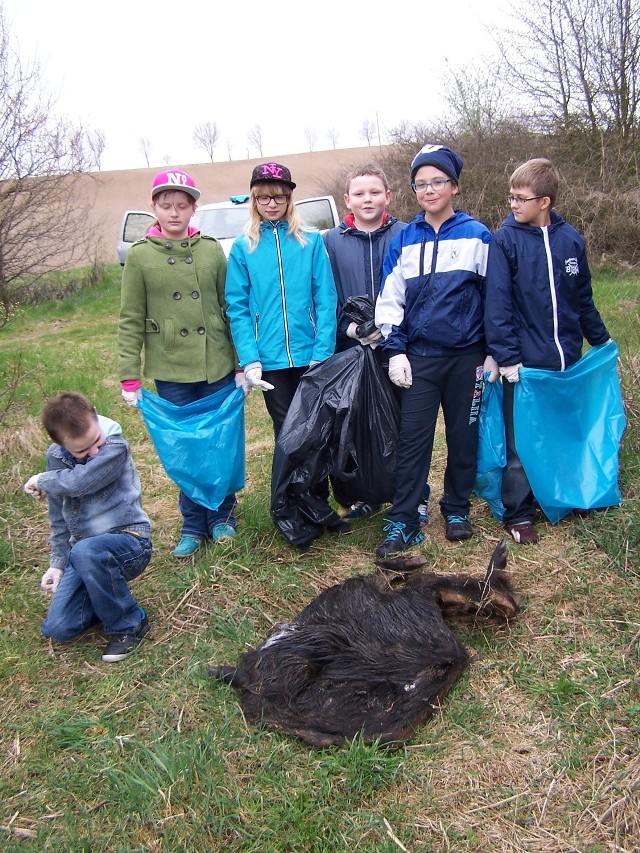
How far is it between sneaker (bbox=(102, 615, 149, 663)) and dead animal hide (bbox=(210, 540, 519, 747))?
426 mm

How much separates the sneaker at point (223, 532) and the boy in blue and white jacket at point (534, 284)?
4.60 ft

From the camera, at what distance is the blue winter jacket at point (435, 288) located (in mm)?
2955

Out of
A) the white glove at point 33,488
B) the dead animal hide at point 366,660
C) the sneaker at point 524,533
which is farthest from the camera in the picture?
the sneaker at point 524,533

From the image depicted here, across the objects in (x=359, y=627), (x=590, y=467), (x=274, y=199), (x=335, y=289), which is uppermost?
(x=274, y=199)

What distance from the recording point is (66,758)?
210 centimetres

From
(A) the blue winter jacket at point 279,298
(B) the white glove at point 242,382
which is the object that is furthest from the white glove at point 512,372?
(B) the white glove at point 242,382

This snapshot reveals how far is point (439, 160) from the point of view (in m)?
2.91

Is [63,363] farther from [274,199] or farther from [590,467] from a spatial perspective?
[590,467]

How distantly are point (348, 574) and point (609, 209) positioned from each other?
9.00 metres

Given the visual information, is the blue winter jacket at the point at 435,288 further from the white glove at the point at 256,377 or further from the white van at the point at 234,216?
the white van at the point at 234,216

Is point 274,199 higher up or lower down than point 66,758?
higher up

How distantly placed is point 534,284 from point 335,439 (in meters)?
1.12

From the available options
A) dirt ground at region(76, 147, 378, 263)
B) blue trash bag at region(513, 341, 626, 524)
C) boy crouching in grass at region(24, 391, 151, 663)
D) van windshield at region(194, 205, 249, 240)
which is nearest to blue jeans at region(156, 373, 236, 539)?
boy crouching in grass at region(24, 391, 151, 663)

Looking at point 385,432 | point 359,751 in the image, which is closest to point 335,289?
point 385,432
